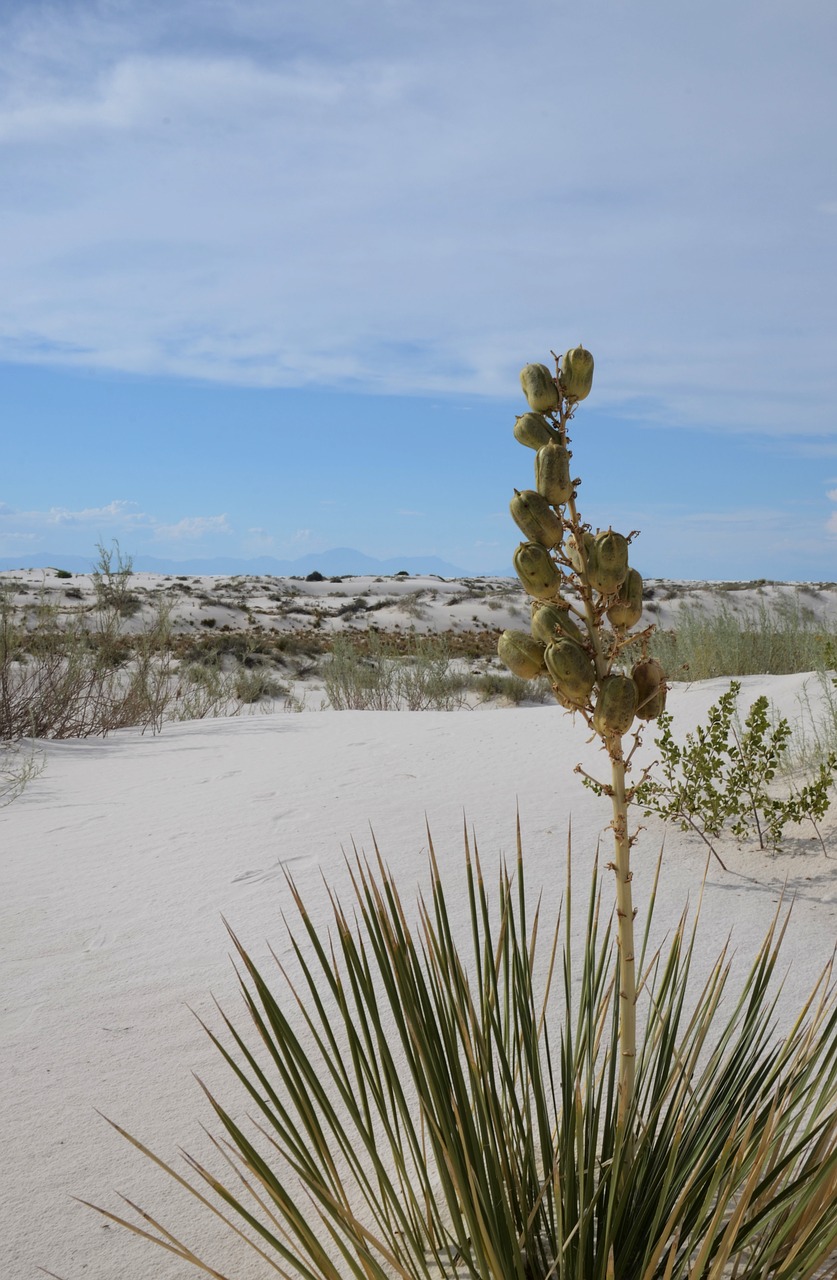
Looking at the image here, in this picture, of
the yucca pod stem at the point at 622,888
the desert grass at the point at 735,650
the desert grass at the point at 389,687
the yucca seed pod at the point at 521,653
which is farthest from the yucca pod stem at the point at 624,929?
the desert grass at the point at 389,687

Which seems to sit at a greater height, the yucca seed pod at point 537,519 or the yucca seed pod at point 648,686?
the yucca seed pod at point 537,519

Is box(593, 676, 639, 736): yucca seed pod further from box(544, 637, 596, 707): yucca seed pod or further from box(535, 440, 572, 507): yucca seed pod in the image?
box(535, 440, 572, 507): yucca seed pod

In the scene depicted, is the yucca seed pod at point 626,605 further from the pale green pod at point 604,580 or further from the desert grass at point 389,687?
the desert grass at point 389,687

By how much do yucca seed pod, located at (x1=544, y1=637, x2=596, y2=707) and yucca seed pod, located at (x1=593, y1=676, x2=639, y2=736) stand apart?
26 mm

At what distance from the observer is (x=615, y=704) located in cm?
121

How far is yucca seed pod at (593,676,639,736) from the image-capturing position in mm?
1210

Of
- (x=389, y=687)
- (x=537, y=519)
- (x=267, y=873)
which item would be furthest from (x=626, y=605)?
(x=389, y=687)

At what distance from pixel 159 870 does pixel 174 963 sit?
1112 mm

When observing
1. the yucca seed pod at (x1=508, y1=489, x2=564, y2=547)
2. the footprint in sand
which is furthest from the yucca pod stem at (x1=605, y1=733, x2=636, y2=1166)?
the footprint in sand

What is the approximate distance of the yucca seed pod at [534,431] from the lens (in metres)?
1.34

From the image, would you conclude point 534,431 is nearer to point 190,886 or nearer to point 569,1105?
point 569,1105

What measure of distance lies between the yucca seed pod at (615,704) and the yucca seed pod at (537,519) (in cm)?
19

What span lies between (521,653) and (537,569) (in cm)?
11

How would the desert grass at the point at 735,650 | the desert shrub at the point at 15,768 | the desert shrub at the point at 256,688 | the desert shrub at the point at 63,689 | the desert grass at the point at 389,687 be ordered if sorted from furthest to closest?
the desert shrub at the point at 256,688, the desert grass at the point at 389,687, the desert grass at the point at 735,650, the desert shrub at the point at 63,689, the desert shrub at the point at 15,768
